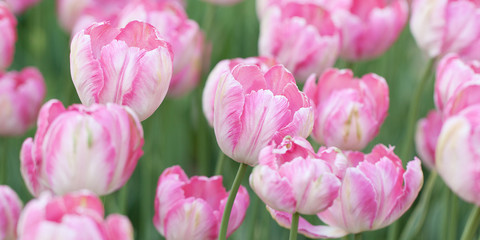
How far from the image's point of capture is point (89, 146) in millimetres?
543

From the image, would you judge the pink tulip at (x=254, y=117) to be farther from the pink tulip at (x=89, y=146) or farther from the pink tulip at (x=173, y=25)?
the pink tulip at (x=173, y=25)

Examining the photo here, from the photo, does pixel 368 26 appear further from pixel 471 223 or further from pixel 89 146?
pixel 89 146

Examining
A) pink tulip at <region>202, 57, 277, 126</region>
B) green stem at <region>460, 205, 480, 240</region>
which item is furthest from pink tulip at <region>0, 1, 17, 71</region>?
green stem at <region>460, 205, 480, 240</region>

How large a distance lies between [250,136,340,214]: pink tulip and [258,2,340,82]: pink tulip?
43 centimetres

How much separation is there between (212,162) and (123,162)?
87 centimetres

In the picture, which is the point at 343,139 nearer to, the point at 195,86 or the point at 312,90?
the point at 312,90

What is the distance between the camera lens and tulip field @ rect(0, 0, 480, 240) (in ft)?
1.81

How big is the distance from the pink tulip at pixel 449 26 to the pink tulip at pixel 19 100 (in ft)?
1.96

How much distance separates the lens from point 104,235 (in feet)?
1.48

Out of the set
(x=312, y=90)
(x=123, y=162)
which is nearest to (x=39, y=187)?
(x=123, y=162)

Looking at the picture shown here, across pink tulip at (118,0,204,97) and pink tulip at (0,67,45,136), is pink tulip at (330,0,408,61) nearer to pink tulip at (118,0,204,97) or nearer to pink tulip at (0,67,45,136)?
pink tulip at (118,0,204,97)

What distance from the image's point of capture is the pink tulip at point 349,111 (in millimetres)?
823

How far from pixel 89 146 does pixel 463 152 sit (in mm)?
332

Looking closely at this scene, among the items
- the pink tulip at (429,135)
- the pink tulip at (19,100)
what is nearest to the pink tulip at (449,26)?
the pink tulip at (429,135)
